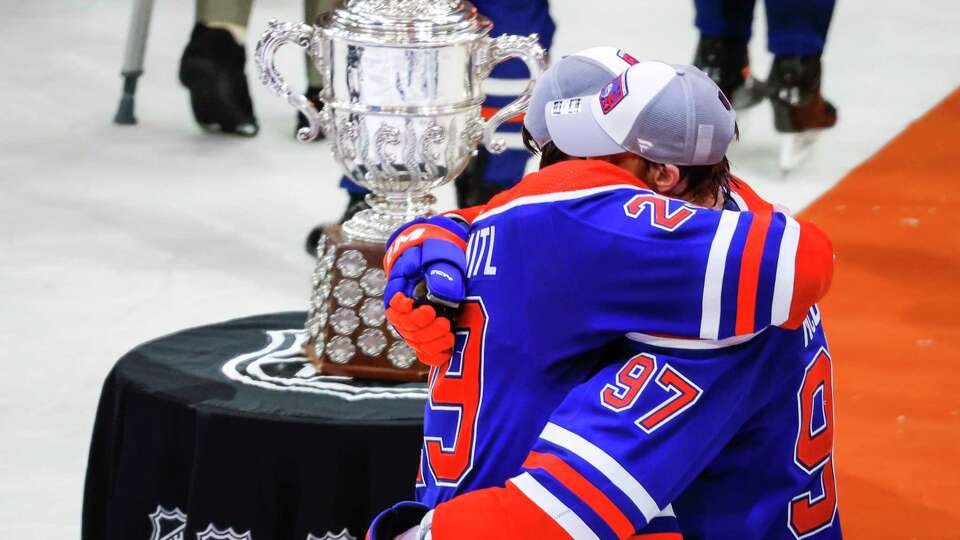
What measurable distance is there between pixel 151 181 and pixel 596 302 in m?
3.01

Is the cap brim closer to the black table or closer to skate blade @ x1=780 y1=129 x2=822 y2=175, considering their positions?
the black table

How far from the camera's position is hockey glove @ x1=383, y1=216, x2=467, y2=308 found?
4.26 ft

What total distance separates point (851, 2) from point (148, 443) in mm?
4678

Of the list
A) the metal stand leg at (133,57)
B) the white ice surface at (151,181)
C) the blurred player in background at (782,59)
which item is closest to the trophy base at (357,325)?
the white ice surface at (151,181)

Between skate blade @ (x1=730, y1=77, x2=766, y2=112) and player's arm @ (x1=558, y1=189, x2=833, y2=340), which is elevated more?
player's arm @ (x1=558, y1=189, x2=833, y2=340)

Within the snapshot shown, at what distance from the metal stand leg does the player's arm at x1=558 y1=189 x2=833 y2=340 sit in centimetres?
341

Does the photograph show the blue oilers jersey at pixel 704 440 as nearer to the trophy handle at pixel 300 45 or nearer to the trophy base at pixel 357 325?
the trophy base at pixel 357 325

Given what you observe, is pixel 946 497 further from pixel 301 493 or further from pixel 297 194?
pixel 297 194

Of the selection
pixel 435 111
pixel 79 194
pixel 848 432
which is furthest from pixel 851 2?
pixel 435 111

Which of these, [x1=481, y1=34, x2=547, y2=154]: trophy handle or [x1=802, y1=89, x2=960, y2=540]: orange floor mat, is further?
[x1=802, y1=89, x2=960, y2=540]: orange floor mat

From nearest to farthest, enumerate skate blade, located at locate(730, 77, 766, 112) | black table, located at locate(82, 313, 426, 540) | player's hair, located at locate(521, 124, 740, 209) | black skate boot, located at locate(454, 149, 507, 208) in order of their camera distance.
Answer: player's hair, located at locate(521, 124, 740, 209)
black table, located at locate(82, 313, 426, 540)
black skate boot, located at locate(454, 149, 507, 208)
skate blade, located at locate(730, 77, 766, 112)

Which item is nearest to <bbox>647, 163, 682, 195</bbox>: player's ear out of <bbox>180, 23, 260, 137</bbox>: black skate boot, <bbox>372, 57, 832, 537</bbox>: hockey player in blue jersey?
<bbox>372, 57, 832, 537</bbox>: hockey player in blue jersey

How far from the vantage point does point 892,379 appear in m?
2.89

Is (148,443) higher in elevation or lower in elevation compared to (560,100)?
lower
